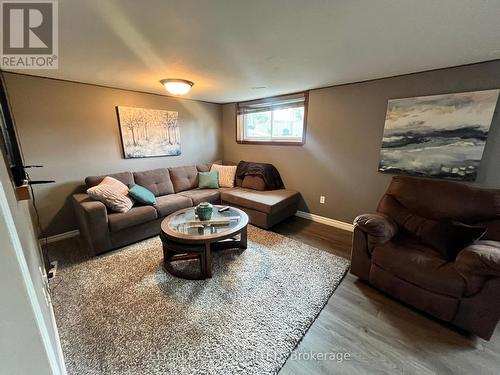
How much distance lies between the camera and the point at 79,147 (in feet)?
9.58

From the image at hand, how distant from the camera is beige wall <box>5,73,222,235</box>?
2.51 metres

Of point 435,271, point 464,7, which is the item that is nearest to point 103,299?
point 435,271

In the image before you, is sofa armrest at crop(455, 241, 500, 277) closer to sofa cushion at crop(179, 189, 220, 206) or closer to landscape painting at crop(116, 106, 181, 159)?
sofa cushion at crop(179, 189, 220, 206)

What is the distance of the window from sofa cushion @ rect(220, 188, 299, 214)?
943 mm

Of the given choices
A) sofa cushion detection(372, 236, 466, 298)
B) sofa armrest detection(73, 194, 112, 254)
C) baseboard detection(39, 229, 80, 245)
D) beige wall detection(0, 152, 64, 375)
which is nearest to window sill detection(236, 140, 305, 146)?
sofa cushion detection(372, 236, 466, 298)

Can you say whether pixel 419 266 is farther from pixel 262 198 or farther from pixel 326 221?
pixel 262 198

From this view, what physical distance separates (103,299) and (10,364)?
1.50m

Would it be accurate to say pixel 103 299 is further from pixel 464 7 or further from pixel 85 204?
pixel 464 7

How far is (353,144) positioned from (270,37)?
6.51 feet

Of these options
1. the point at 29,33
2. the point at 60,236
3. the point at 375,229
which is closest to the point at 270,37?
the point at 29,33

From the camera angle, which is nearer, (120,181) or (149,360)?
(149,360)

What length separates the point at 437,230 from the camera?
1.82m

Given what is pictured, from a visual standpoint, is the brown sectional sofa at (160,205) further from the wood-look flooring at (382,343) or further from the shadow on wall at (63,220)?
the wood-look flooring at (382,343)

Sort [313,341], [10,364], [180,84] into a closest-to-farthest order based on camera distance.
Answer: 1. [10,364]
2. [313,341]
3. [180,84]
